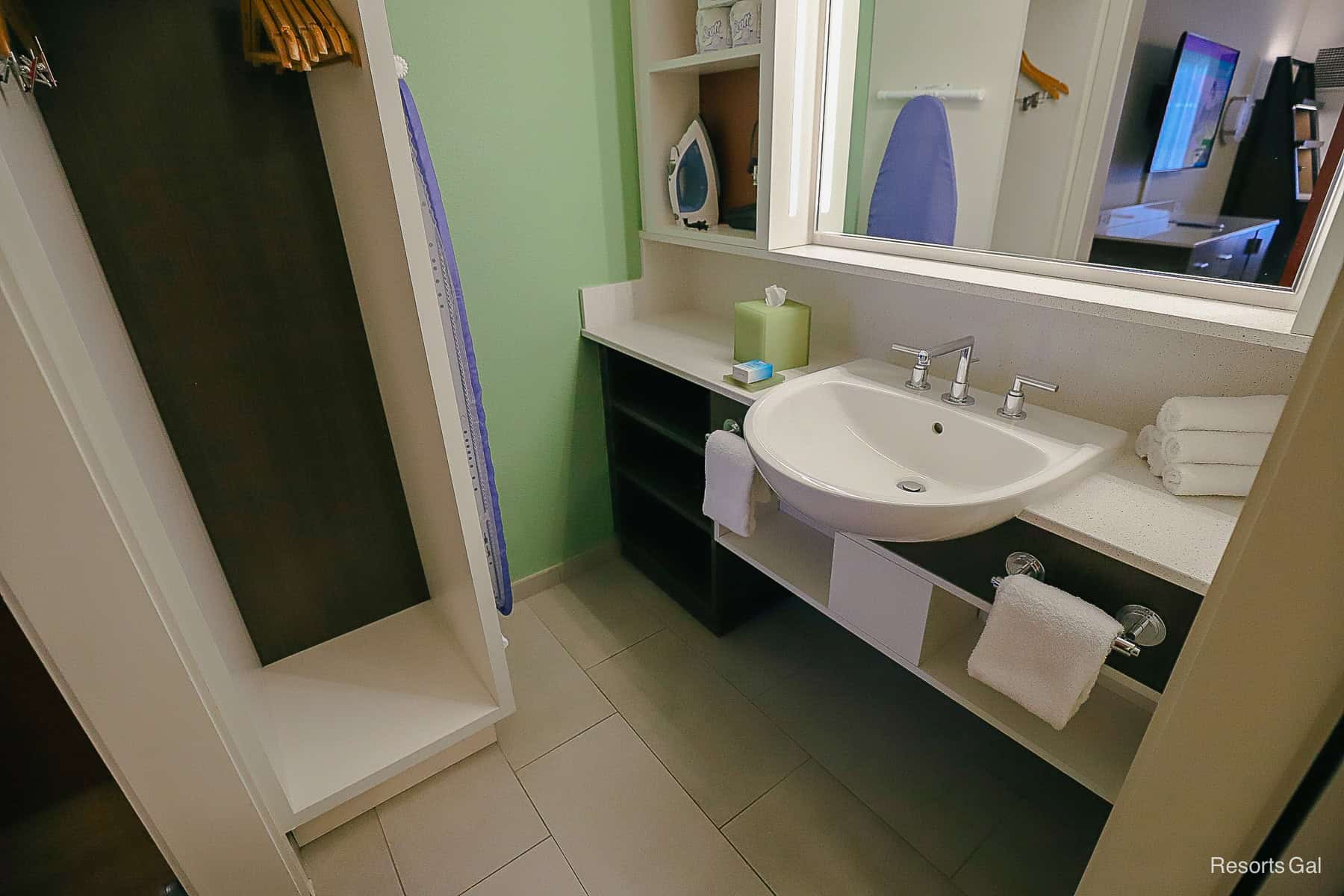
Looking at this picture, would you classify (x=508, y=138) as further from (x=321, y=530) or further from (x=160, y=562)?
(x=160, y=562)

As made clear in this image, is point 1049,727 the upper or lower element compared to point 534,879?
upper

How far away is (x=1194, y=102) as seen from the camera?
1.02 m

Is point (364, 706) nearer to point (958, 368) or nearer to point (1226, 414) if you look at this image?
point (958, 368)

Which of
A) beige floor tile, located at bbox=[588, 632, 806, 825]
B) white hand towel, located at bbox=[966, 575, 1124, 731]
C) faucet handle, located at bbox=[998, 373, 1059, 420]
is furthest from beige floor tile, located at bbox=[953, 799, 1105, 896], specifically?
faucet handle, located at bbox=[998, 373, 1059, 420]

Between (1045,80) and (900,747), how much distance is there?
1487 millimetres

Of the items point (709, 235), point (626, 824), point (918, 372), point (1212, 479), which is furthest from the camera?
point (709, 235)

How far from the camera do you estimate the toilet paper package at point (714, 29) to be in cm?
162

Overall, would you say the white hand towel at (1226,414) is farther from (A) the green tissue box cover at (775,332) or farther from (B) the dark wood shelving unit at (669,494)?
(B) the dark wood shelving unit at (669,494)

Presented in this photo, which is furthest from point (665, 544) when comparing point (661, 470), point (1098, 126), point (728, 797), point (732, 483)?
point (1098, 126)

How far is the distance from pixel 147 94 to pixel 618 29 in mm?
1114

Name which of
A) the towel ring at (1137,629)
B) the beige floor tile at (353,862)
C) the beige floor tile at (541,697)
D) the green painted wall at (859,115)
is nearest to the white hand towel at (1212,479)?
the towel ring at (1137,629)

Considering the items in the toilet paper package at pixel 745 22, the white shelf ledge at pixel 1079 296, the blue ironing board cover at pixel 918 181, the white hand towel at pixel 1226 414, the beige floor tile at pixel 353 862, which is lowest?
the beige floor tile at pixel 353 862

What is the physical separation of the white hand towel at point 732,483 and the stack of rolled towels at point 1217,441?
755mm

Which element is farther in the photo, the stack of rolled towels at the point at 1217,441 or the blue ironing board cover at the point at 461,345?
the blue ironing board cover at the point at 461,345
